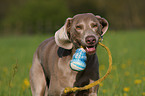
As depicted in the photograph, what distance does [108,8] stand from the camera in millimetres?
48375

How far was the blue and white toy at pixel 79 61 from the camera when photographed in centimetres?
264

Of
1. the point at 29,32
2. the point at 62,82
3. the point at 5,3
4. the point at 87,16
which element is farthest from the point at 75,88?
the point at 5,3

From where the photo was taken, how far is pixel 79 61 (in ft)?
8.71

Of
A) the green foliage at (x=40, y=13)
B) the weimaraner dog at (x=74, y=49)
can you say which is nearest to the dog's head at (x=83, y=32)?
the weimaraner dog at (x=74, y=49)

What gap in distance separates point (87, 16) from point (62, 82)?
36.1 inches

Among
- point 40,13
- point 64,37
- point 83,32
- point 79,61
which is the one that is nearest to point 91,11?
point 40,13

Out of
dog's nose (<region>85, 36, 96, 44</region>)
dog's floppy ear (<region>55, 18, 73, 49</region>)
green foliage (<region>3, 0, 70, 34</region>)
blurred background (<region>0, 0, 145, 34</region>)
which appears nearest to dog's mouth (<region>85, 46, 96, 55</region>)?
dog's nose (<region>85, 36, 96, 44</region>)

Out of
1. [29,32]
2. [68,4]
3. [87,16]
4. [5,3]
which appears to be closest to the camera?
[87,16]

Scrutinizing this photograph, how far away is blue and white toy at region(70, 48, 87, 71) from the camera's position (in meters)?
2.64

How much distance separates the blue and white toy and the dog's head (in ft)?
0.22

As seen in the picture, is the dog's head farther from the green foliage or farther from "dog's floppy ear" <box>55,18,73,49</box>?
the green foliage

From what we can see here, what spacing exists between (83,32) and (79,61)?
0.37 metres

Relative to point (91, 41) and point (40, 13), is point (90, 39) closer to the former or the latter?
point (91, 41)

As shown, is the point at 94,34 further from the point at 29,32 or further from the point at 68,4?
the point at 68,4
